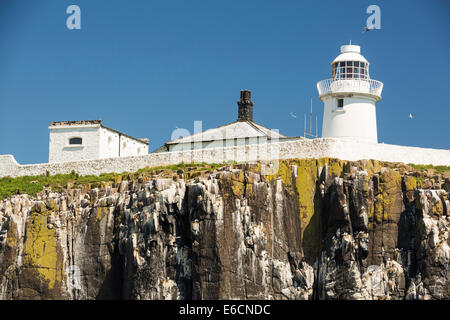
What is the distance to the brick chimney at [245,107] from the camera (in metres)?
92.6

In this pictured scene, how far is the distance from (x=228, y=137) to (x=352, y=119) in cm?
1037

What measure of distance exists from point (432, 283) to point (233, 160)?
52.0ft

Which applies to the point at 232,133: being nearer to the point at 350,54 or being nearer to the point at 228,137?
the point at 228,137

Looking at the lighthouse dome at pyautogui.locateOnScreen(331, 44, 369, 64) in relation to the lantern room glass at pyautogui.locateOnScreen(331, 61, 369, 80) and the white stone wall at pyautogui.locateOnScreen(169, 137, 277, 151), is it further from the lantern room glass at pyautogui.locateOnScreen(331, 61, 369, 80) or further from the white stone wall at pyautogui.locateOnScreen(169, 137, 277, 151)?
the white stone wall at pyautogui.locateOnScreen(169, 137, 277, 151)

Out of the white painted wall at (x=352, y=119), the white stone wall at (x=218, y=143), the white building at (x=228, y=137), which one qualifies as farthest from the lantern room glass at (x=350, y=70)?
the white stone wall at (x=218, y=143)

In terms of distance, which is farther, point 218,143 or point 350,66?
point 218,143

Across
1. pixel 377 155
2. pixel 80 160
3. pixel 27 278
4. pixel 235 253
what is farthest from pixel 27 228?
pixel 377 155

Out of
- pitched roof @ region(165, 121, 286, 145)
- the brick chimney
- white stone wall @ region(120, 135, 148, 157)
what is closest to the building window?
white stone wall @ region(120, 135, 148, 157)

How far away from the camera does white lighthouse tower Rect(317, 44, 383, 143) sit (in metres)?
82.1

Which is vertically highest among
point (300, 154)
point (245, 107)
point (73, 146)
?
point (245, 107)

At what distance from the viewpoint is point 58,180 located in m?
84.5

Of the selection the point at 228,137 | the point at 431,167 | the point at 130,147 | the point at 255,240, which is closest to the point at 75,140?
the point at 130,147

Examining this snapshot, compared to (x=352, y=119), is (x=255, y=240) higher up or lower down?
lower down

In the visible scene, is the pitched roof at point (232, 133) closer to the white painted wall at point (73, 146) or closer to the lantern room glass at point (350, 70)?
the white painted wall at point (73, 146)
